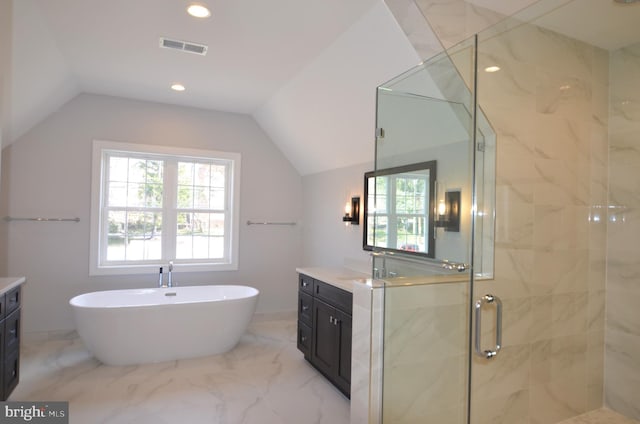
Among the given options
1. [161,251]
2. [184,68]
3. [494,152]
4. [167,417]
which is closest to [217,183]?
[161,251]

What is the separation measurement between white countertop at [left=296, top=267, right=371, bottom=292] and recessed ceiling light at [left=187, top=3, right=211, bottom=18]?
2.04 meters

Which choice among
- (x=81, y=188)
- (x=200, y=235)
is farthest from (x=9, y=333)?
(x=200, y=235)

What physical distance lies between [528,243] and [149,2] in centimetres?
275

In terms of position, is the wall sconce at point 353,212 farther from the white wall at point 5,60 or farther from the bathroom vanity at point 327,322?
the white wall at point 5,60

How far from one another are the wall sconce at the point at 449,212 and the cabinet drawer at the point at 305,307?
1670 mm

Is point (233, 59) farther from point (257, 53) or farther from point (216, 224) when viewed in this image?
point (216, 224)

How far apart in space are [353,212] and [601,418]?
8.07 feet

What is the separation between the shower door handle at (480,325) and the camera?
2.10 meters

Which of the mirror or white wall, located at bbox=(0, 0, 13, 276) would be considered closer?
the mirror

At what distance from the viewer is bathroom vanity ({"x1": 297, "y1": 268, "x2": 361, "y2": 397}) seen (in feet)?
9.16

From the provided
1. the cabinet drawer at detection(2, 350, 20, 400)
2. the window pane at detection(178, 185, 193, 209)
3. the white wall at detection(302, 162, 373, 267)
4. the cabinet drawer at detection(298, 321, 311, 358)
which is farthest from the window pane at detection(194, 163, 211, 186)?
the cabinet drawer at detection(2, 350, 20, 400)

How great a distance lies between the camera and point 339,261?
4266 mm

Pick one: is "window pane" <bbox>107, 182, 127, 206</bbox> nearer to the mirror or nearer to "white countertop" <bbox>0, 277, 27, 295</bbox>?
"white countertop" <bbox>0, 277, 27, 295</bbox>

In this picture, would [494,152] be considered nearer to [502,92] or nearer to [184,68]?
[502,92]
